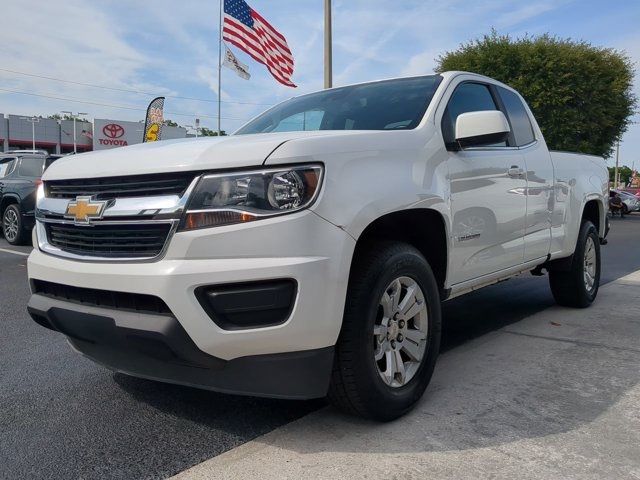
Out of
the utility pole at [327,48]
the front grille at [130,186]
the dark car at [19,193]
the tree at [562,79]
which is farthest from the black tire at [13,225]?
the tree at [562,79]

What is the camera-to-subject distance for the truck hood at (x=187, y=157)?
233 centimetres

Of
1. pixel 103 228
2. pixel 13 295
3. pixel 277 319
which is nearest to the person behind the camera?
pixel 277 319

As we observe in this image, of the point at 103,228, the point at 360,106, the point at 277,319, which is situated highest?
the point at 360,106

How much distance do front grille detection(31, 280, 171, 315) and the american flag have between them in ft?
45.0

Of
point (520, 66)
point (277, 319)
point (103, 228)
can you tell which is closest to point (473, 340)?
point (277, 319)

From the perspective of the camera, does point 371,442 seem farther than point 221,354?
Yes

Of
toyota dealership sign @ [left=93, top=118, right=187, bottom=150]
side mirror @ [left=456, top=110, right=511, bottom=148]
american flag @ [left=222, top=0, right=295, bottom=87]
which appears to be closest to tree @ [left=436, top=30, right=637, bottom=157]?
american flag @ [left=222, top=0, right=295, bottom=87]

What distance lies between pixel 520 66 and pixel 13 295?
70.0 feet

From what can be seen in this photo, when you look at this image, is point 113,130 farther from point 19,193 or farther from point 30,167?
point 19,193

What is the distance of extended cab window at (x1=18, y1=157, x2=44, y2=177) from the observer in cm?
1049

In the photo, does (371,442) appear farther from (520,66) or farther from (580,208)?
(520,66)

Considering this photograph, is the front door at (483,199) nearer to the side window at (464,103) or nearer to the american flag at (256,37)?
the side window at (464,103)

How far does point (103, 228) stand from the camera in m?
2.55

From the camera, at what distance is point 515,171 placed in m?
4.06
